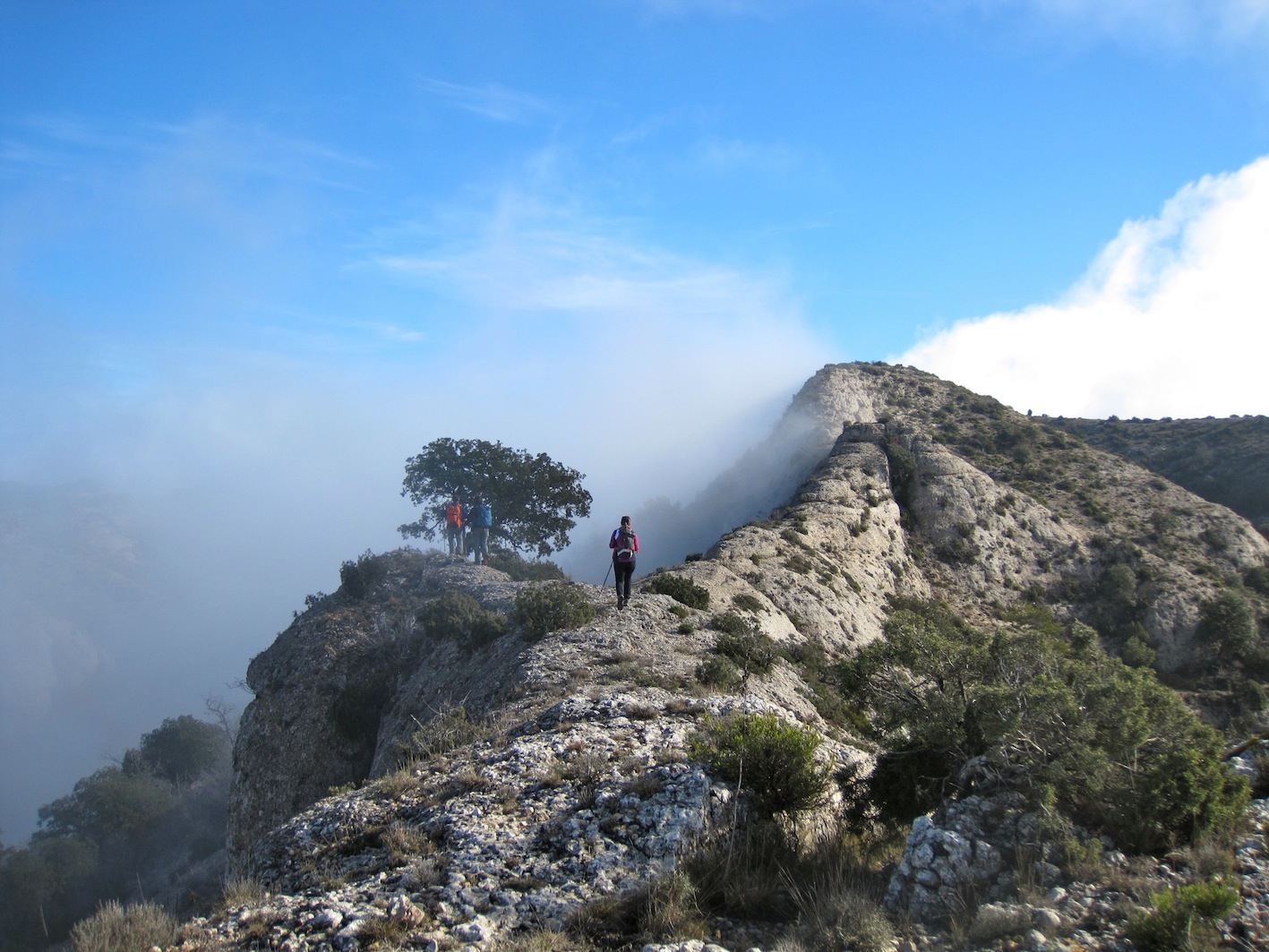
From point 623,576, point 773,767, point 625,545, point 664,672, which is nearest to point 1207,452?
point 623,576

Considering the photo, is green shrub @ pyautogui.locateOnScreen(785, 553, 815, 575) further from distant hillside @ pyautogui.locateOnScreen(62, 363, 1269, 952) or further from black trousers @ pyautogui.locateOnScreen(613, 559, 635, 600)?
black trousers @ pyautogui.locateOnScreen(613, 559, 635, 600)

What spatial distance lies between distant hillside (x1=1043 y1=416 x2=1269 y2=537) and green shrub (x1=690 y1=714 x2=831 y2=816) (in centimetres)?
5600

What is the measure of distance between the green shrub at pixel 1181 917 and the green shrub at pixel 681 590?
18.6 m

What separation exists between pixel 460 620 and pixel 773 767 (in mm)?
20307

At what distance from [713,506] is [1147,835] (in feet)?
260

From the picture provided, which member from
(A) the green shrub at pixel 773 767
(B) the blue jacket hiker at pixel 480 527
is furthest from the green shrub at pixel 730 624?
(B) the blue jacket hiker at pixel 480 527

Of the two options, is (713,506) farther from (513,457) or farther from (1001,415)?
(513,457)

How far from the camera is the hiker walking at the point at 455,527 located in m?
40.1

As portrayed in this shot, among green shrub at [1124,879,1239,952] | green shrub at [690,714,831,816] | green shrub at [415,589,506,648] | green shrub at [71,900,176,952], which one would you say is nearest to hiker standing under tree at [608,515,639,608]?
green shrub at [415,589,506,648]

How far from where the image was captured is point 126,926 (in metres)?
7.38

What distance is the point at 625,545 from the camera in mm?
21422

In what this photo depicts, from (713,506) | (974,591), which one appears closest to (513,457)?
(974,591)

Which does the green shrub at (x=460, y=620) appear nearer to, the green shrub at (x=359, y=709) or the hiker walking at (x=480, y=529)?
the green shrub at (x=359, y=709)

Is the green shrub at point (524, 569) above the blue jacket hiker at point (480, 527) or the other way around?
the other way around
